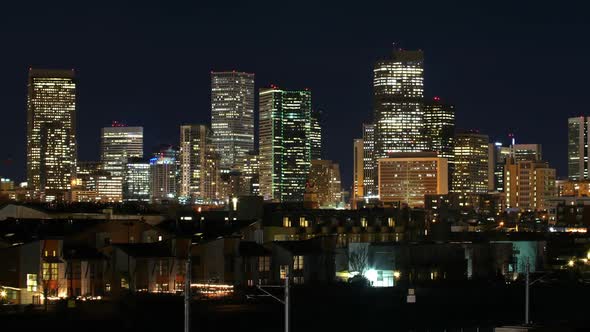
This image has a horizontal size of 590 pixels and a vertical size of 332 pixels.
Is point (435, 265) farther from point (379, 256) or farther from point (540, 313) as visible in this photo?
point (540, 313)

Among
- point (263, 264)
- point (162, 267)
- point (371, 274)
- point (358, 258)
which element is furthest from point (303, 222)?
point (162, 267)

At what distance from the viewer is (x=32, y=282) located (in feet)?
230

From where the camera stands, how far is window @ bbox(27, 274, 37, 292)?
229 feet

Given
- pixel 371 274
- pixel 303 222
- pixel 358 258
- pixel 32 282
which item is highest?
pixel 303 222

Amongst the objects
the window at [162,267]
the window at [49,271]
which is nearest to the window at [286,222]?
the window at [162,267]

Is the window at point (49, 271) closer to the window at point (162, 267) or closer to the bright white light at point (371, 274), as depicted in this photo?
the window at point (162, 267)

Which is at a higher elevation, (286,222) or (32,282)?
(286,222)

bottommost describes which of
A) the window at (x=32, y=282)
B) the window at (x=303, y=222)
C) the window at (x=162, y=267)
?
the window at (x=32, y=282)

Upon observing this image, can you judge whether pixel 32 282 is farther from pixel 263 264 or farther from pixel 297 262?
pixel 297 262

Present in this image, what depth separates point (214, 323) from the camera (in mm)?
65188

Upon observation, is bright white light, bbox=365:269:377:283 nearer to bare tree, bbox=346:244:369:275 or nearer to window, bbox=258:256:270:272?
bare tree, bbox=346:244:369:275

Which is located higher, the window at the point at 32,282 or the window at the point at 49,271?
the window at the point at 49,271

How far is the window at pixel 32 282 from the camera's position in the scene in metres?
69.8

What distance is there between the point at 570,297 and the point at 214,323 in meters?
33.5
